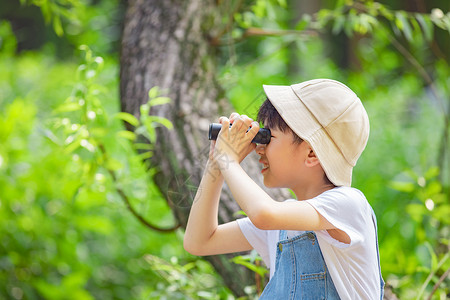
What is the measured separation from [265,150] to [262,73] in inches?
125

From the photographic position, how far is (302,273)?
123 centimetres

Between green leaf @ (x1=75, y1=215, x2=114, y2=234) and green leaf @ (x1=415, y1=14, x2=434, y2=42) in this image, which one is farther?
green leaf @ (x1=75, y1=215, x2=114, y2=234)

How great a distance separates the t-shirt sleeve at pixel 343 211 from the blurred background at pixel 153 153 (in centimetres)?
39

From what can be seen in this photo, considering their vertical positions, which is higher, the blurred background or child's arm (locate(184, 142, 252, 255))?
child's arm (locate(184, 142, 252, 255))

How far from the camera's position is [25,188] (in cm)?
312

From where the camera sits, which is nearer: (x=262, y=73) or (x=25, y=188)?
(x=25, y=188)

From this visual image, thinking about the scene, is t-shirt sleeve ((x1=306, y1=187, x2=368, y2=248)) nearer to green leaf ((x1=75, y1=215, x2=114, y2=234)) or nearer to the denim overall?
the denim overall

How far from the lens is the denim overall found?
47.7 inches

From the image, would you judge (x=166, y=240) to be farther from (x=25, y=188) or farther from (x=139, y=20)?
(x=139, y=20)

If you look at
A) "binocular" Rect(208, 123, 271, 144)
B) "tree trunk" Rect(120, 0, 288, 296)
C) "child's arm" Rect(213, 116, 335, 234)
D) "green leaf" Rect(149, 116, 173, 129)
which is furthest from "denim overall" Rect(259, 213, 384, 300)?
"green leaf" Rect(149, 116, 173, 129)

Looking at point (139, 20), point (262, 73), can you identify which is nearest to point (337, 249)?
point (139, 20)

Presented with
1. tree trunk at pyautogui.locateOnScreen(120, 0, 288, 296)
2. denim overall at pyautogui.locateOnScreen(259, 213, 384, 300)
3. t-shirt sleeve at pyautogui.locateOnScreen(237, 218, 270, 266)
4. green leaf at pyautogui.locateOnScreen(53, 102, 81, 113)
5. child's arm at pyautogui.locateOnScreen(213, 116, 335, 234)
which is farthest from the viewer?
tree trunk at pyautogui.locateOnScreen(120, 0, 288, 296)

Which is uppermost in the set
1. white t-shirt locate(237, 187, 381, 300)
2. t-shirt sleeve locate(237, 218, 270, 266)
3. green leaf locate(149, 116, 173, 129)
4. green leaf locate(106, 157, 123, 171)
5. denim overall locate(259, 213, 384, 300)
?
white t-shirt locate(237, 187, 381, 300)

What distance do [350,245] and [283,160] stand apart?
9.3 inches
